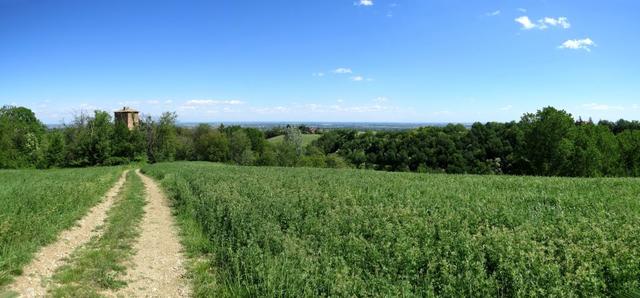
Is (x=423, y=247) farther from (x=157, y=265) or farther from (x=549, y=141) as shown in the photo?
(x=549, y=141)

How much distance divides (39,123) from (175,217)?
97.3m

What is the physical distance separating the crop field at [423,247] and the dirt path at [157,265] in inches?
17.6

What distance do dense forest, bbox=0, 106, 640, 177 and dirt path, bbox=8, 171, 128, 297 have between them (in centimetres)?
4329

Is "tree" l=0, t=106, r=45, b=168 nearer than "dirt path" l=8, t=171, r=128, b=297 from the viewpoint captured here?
No

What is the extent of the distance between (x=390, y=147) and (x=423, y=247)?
81.8 metres

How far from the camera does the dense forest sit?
40.7m

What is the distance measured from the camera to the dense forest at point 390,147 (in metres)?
40.7

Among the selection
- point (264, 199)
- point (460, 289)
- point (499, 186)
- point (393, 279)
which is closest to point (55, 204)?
point (264, 199)

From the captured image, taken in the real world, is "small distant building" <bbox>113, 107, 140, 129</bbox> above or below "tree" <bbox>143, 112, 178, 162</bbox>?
above

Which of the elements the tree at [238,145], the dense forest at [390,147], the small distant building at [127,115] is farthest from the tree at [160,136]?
the small distant building at [127,115]

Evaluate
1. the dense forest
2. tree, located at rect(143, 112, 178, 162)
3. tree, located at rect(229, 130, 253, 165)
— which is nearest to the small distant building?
the dense forest

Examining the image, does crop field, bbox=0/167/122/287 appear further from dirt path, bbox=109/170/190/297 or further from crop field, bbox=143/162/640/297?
crop field, bbox=143/162/640/297

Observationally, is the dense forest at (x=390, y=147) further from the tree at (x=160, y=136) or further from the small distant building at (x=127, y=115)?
the small distant building at (x=127, y=115)

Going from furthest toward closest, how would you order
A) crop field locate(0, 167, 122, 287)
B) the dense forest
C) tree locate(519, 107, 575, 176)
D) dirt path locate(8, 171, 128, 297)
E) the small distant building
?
the small distant building
the dense forest
tree locate(519, 107, 575, 176)
crop field locate(0, 167, 122, 287)
dirt path locate(8, 171, 128, 297)
